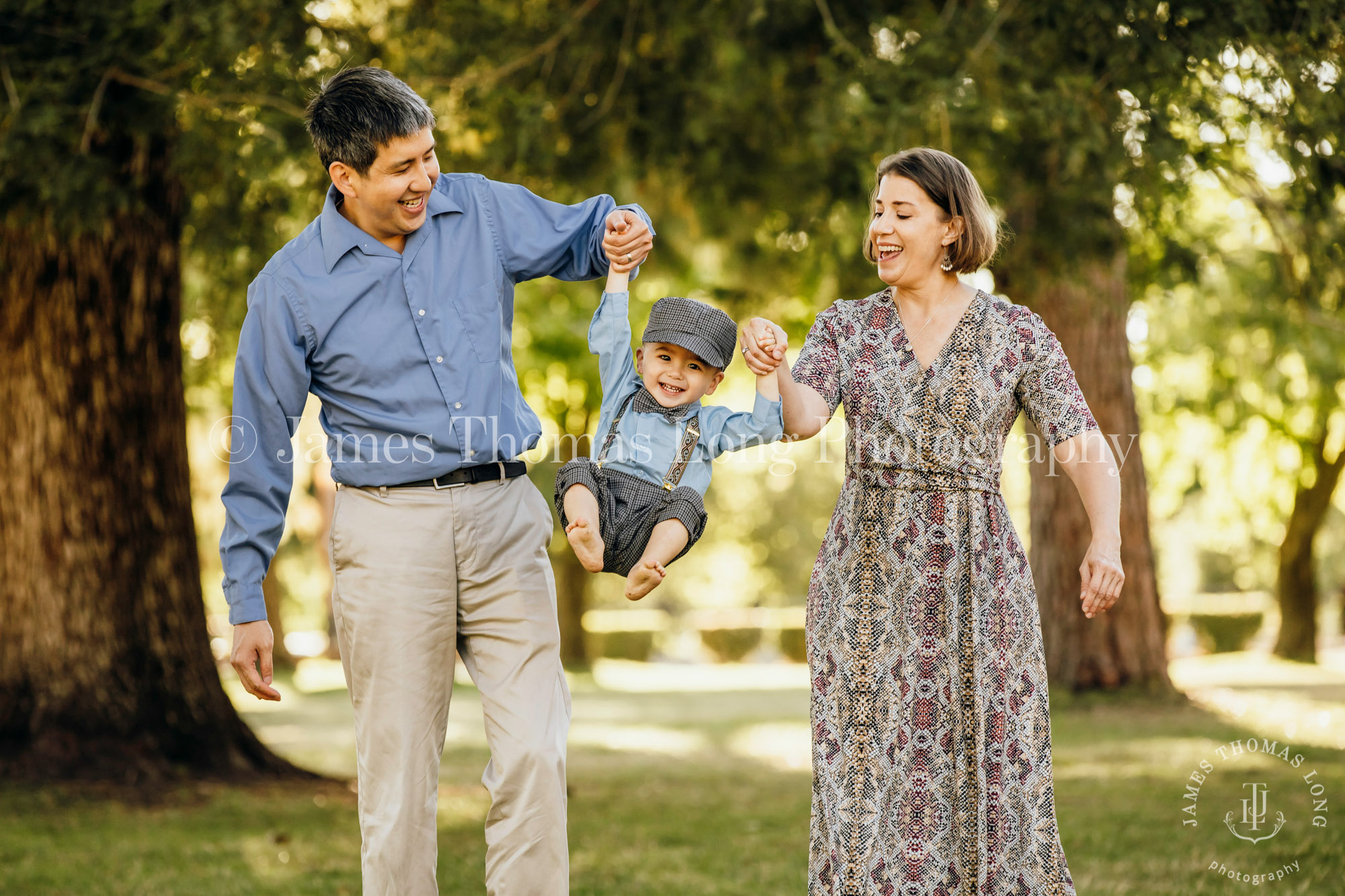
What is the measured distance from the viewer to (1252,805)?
6.30 metres

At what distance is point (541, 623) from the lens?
3.17 m

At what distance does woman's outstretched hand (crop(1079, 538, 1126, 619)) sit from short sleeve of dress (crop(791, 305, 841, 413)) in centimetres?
74

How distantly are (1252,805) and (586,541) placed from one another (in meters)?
4.76

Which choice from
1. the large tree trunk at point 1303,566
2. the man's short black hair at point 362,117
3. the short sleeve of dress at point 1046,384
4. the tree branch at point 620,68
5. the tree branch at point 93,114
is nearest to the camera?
the man's short black hair at point 362,117

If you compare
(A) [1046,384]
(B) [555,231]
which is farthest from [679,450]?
(A) [1046,384]

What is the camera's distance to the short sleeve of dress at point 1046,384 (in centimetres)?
321

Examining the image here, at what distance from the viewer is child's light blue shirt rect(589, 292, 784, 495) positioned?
330cm

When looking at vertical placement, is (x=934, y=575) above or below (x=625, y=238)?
below

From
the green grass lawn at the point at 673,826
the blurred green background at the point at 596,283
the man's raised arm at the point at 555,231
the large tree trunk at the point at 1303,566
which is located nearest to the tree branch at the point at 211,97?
the blurred green background at the point at 596,283

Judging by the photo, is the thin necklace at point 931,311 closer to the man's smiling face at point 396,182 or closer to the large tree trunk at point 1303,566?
the man's smiling face at point 396,182

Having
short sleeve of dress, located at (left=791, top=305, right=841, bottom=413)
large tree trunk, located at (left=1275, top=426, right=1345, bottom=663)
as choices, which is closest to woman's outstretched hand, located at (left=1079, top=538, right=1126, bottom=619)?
short sleeve of dress, located at (left=791, top=305, right=841, bottom=413)

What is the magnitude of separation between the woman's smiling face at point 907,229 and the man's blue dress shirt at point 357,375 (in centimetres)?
103

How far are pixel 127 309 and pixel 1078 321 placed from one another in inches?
286

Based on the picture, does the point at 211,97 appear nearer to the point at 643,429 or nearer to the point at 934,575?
the point at 643,429
